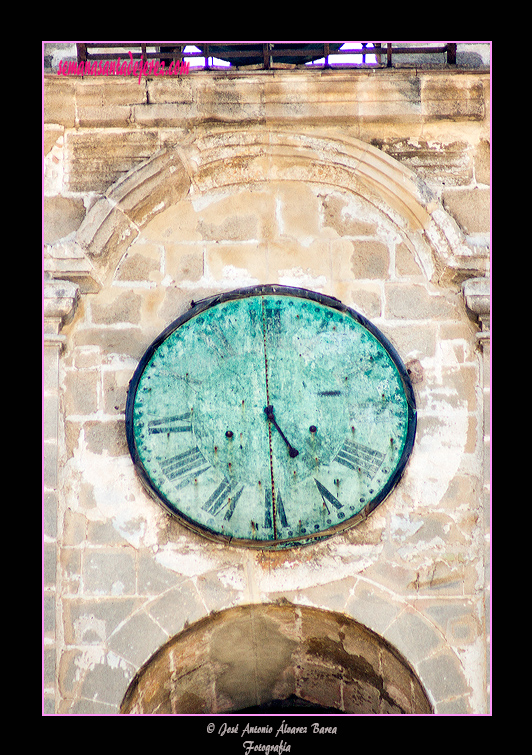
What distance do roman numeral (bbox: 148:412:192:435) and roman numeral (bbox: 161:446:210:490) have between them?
0.30 feet

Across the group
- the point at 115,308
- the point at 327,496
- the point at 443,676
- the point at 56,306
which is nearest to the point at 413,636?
the point at 443,676

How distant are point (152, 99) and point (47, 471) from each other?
4.87 feet

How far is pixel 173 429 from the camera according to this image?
4020mm

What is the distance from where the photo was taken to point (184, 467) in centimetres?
399

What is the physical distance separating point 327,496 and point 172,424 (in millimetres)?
612

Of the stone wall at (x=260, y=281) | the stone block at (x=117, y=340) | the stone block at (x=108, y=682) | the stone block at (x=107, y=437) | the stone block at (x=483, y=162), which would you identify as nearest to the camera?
the stone block at (x=108, y=682)

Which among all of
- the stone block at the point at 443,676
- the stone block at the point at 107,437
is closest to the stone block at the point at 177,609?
the stone block at the point at 107,437

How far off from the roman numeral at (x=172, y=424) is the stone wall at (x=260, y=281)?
0.51ft

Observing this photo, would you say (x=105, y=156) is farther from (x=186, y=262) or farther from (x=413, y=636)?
(x=413, y=636)

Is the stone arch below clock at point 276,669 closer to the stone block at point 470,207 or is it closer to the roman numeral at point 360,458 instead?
the roman numeral at point 360,458

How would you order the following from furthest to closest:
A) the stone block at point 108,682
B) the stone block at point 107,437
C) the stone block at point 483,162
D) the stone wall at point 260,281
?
the stone block at point 483,162 → the stone block at point 107,437 → the stone wall at point 260,281 → the stone block at point 108,682

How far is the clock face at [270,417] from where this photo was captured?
3959 millimetres

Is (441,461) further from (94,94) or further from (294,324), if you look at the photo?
(94,94)

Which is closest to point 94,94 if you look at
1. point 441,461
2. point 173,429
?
point 173,429
